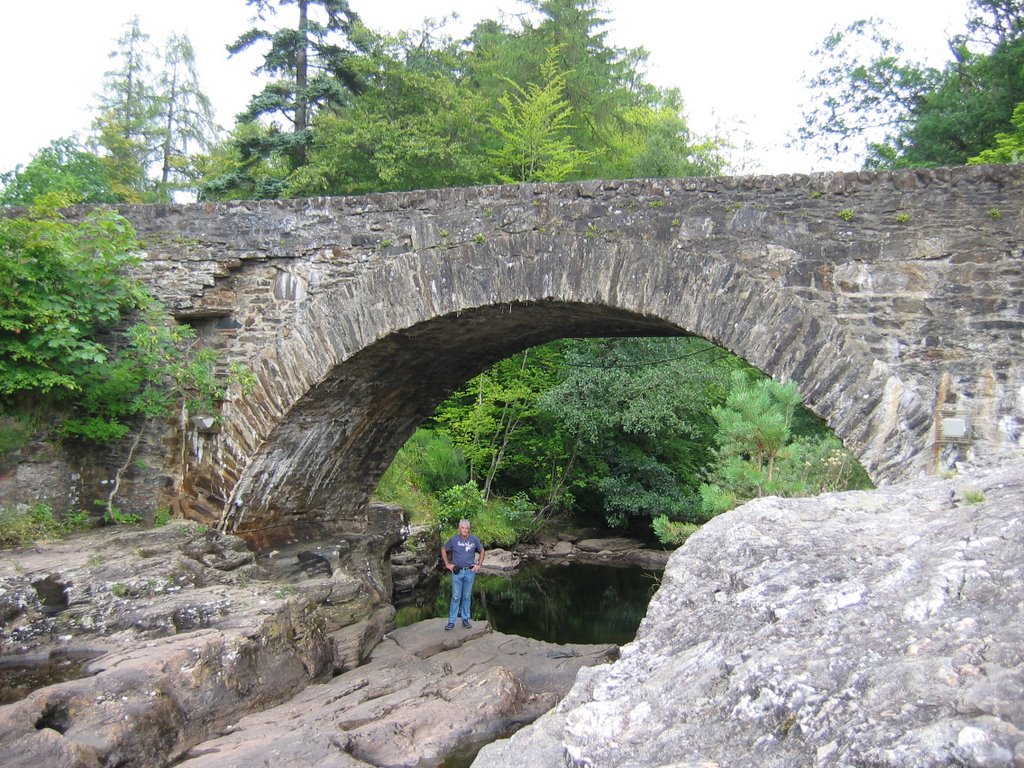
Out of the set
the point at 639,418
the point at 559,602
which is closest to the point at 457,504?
the point at 559,602

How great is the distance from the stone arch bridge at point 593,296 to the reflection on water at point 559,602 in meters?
3.38

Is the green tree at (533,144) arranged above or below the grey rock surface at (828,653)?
above

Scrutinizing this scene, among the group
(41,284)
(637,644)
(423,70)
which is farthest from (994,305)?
(423,70)

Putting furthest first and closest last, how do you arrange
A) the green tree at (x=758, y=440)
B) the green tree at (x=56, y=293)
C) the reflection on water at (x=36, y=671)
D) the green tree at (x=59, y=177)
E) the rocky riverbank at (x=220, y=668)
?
1. the green tree at (x=59, y=177)
2. the green tree at (x=56, y=293)
3. the reflection on water at (x=36, y=671)
4. the green tree at (x=758, y=440)
5. the rocky riverbank at (x=220, y=668)

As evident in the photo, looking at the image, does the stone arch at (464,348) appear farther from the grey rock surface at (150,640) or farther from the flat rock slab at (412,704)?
the flat rock slab at (412,704)

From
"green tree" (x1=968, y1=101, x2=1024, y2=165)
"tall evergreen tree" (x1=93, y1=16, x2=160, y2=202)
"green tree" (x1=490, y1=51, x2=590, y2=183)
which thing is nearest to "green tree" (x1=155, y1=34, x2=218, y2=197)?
"tall evergreen tree" (x1=93, y1=16, x2=160, y2=202)

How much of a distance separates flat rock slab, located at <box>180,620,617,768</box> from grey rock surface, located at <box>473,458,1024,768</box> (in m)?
3.69

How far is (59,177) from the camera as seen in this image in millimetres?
14586

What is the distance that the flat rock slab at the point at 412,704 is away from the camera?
5.59 metres

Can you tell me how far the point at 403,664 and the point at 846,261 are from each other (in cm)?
519

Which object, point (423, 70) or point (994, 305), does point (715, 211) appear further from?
point (423, 70)

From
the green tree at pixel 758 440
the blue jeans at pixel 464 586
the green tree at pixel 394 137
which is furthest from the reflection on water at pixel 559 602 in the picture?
the green tree at pixel 394 137

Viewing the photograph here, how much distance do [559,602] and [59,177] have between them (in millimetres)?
11063

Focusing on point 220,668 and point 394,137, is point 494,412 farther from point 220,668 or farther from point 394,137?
point 220,668
